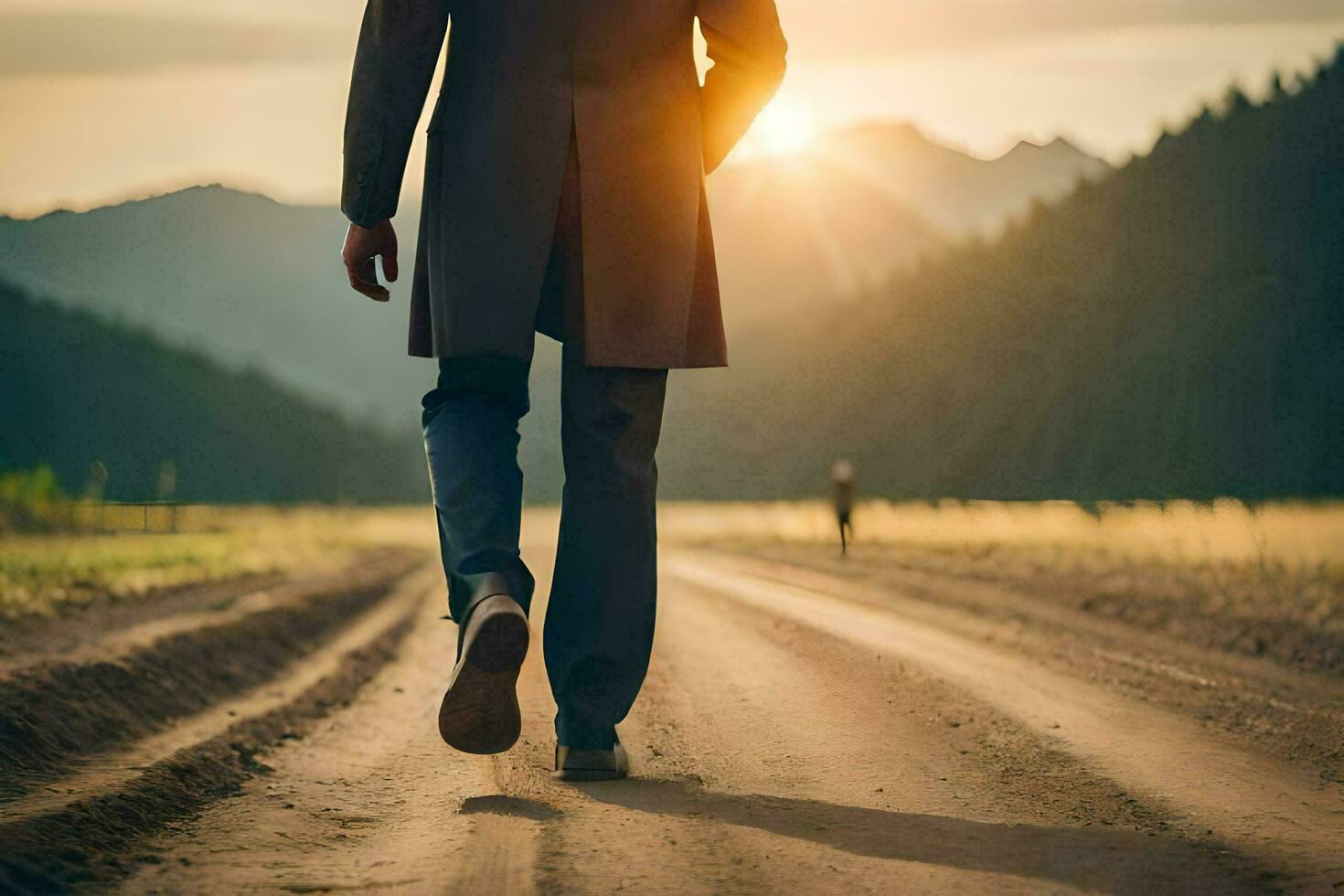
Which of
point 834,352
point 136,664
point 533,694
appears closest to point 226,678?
point 136,664

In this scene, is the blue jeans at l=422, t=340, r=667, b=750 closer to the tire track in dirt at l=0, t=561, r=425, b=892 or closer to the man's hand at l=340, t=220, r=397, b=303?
the man's hand at l=340, t=220, r=397, b=303

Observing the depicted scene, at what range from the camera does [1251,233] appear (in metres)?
56.6

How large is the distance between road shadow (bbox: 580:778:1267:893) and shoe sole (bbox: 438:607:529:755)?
311 millimetres

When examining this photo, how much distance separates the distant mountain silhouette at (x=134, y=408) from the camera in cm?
11856

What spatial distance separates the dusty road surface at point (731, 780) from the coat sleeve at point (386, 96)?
141 centimetres

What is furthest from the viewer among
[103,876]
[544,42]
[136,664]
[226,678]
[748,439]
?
[748,439]

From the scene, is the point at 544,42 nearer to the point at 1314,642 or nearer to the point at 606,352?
the point at 606,352

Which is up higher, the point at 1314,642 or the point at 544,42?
the point at 544,42

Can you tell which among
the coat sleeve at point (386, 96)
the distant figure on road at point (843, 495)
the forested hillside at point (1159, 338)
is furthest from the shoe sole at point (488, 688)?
the forested hillside at point (1159, 338)

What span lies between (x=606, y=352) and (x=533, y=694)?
6.96 feet

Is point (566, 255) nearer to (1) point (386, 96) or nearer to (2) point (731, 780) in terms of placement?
(1) point (386, 96)

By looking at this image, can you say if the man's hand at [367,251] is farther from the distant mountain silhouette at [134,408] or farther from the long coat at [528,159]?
the distant mountain silhouette at [134,408]

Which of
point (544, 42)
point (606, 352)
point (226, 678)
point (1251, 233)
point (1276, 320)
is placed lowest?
point (226, 678)

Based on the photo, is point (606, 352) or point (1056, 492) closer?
point (606, 352)
